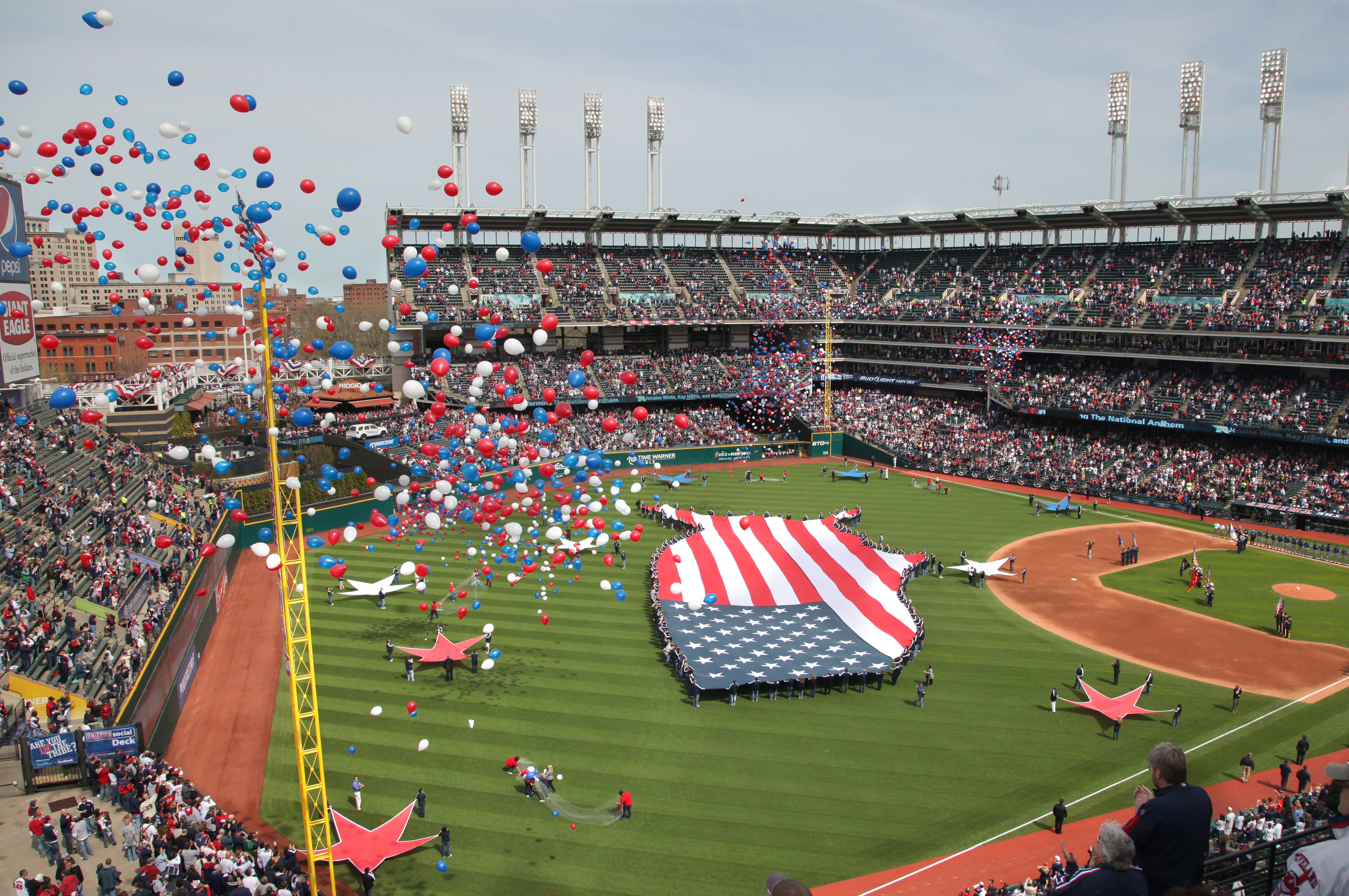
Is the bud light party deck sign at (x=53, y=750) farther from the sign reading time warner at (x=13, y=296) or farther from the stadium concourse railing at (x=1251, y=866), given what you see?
the sign reading time warner at (x=13, y=296)

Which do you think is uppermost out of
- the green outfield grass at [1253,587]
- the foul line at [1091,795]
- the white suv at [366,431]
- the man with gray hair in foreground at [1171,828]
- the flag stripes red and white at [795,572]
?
the man with gray hair in foreground at [1171,828]

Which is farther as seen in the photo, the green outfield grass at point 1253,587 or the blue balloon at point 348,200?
the green outfield grass at point 1253,587

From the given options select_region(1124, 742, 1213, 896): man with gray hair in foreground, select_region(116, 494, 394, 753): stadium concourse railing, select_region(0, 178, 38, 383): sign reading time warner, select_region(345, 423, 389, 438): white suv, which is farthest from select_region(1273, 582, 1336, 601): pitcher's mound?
select_region(0, 178, 38, 383): sign reading time warner

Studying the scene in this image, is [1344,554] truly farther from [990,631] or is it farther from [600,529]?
[600,529]

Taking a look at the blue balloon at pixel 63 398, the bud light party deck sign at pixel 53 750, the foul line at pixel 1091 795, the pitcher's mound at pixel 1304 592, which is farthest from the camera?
the pitcher's mound at pixel 1304 592

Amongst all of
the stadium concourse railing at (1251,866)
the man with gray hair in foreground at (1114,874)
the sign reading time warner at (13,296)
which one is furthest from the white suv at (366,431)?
the man with gray hair in foreground at (1114,874)

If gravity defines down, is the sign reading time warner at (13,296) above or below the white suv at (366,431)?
above

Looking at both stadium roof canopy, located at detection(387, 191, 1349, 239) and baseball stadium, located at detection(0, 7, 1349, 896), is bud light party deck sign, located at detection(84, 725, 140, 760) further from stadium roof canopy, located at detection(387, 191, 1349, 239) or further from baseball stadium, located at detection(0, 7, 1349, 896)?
Result: stadium roof canopy, located at detection(387, 191, 1349, 239)

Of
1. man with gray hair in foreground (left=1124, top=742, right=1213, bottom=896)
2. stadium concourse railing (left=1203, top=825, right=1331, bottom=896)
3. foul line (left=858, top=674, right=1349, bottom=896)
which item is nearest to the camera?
man with gray hair in foreground (left=1124, top=742, right=1213, bottom=896)
